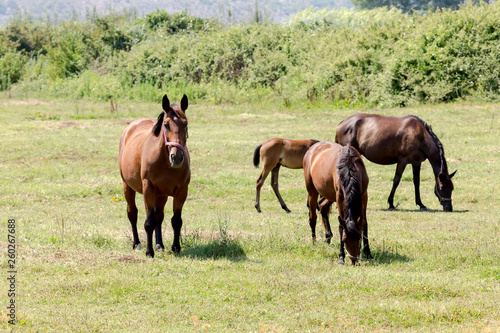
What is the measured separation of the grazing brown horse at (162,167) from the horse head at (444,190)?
609cm

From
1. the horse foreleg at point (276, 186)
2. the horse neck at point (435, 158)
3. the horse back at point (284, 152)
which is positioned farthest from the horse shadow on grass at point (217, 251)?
the horse neck at point (435, 158)

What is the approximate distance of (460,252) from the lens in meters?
7.94

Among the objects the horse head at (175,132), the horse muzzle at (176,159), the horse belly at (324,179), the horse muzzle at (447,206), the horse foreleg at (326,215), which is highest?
the horse head at (175,132)

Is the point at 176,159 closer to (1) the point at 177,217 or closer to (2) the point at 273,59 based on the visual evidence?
(1) the point at 177,217

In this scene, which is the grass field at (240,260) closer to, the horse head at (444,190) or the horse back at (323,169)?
the horse head at (444,190)

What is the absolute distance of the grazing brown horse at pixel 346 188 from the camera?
23.7 ft

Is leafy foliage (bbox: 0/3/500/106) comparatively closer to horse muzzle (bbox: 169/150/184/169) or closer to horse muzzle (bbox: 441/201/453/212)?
horse muzzle (bbox: 441/201/453/212)

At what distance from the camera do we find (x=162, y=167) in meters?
7.70

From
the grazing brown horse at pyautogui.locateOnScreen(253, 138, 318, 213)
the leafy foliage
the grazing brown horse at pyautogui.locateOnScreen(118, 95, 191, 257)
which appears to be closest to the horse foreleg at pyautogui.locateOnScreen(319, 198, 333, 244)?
the grazing brown horse at pyautogui.locateOnScreen(118, 95, 191, 257)

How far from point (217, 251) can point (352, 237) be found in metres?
1.87

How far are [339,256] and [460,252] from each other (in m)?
1.61

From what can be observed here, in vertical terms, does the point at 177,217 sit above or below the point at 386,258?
above

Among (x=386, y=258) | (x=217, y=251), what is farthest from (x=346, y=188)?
(x=217, y=251)

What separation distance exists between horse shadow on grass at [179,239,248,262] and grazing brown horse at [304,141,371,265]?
53.2 inches
